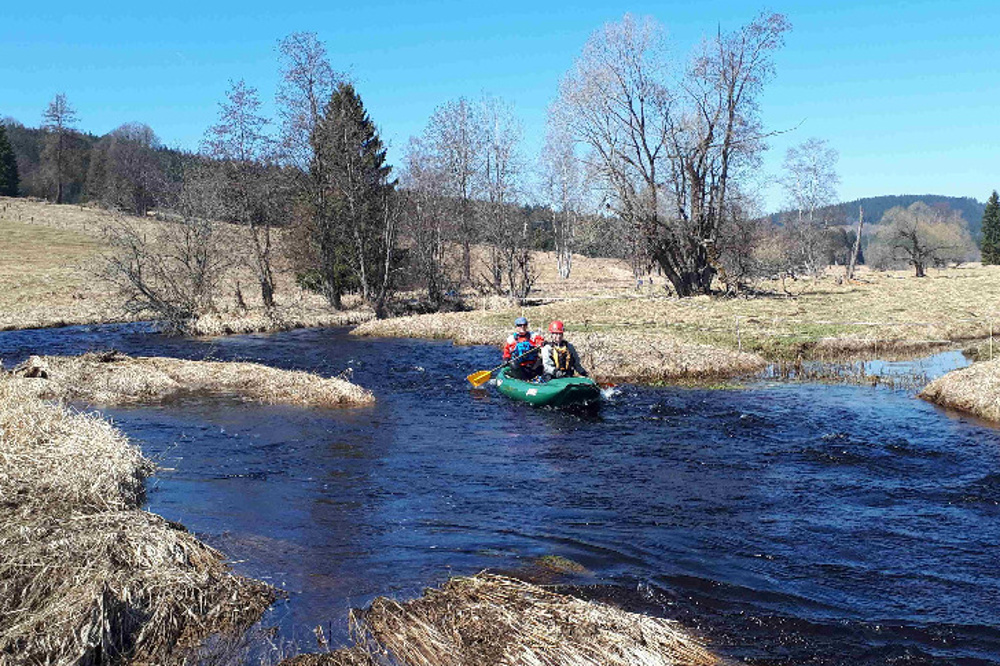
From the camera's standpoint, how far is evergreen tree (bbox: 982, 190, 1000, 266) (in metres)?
79.9

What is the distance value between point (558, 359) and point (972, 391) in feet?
25.0

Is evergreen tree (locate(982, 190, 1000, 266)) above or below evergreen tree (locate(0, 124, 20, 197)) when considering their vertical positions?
below

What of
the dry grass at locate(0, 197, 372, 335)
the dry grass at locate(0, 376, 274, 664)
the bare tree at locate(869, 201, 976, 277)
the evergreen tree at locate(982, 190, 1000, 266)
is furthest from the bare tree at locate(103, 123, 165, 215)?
the evergreen tree at locate(982, 190, 1000, 266)

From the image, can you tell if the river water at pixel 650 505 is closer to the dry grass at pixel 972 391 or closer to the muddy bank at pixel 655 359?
the dry grass at pixel 972 391

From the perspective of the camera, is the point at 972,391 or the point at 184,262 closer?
the point at 972,391

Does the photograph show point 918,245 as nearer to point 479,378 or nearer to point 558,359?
point 479,378

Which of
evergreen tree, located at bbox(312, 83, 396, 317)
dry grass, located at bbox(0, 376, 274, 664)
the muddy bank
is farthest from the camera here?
evergreen tree, located at bbox(312, 83, 396, 317)

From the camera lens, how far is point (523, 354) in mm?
17656

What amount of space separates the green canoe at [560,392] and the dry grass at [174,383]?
10.4 feet

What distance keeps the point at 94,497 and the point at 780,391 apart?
13354 mm

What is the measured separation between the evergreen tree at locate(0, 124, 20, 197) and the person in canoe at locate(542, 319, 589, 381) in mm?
78564

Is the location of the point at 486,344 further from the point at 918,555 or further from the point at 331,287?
the point at 918,555

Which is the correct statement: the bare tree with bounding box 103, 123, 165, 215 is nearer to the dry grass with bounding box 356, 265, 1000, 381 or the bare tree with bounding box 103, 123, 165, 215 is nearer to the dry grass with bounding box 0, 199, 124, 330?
the dry grass with bounding box 0, 199, 124, 330

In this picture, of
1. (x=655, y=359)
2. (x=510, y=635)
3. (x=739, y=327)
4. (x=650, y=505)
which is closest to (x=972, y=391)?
(x=655, y=359)
